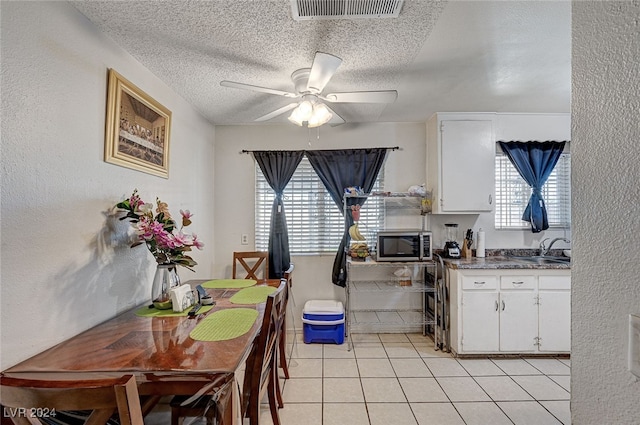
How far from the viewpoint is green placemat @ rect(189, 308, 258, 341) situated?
1.38m

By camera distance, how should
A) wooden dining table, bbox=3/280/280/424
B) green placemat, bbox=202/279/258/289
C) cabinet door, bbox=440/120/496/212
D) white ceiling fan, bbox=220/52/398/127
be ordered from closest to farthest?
wooden dining table, bbox=3/280/280/424, white ceiling fan, bbox=220/52/398/127, green placemat, bbox=202/279/258/289, cabinet door, bbox=440/120/496/212

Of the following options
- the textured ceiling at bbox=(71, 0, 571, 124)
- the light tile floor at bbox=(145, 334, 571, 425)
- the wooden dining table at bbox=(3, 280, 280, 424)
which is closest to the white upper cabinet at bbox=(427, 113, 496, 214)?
the textured ceiling at bbox=(71, 0, 571, 124)

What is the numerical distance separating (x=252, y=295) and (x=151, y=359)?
0.89 meters

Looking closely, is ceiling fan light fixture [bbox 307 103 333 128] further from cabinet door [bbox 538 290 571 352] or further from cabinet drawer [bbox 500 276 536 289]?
cabinet door [bbox 538 290 571 352]

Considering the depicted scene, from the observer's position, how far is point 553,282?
8.77 ft

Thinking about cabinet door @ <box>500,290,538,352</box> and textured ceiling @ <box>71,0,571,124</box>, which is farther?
cabinet door @ <box>500,290,538,352</box>

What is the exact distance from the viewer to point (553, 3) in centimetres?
148

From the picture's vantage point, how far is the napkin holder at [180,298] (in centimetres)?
171

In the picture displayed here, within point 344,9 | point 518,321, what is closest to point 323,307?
point 518,321

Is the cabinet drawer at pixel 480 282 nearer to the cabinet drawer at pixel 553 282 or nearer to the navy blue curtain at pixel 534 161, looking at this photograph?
the cabinet drawer at pixel 553 282

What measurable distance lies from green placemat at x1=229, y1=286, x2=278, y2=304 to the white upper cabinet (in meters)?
2.08

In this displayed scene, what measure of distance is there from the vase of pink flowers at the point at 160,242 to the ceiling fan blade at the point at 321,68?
1291 mm

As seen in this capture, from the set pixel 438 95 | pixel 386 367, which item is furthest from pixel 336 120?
pixel 386 367

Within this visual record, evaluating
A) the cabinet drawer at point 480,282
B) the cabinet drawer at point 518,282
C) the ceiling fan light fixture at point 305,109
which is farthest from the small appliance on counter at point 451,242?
the ceiling fan light fixture at point 305,109
